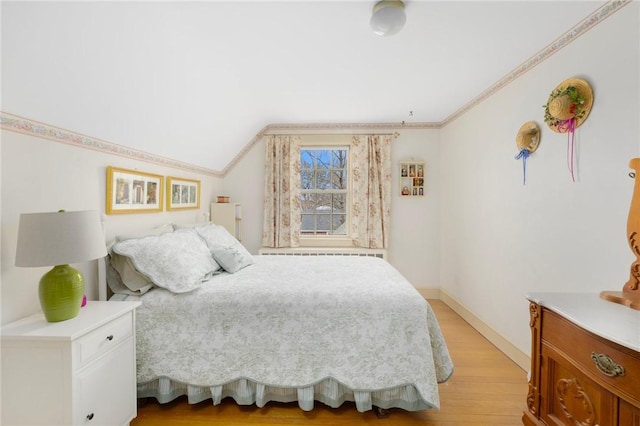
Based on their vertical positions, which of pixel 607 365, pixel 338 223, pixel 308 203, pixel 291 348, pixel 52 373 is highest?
pixel 308 203

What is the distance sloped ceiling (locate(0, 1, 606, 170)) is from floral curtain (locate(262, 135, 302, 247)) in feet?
3.31

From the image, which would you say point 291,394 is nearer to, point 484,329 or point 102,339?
point 102,339

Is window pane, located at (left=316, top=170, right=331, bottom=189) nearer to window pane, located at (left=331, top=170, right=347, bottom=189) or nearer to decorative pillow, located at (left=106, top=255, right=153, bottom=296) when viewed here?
window pane, located at (left=331, top=170, right=347, bottom=189)

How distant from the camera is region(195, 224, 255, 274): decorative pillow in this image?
2.38 m

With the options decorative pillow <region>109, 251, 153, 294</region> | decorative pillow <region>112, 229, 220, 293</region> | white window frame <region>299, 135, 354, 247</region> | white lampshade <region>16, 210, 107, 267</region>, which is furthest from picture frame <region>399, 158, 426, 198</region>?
white lampshade <region>16, 210, 107, 267</region>

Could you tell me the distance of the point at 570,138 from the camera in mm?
1838

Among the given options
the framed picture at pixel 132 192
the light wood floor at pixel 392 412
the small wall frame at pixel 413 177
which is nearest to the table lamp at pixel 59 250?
the framed picture at pixel 132 192

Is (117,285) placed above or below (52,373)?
above

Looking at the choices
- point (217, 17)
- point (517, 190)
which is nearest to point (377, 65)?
point (217, 17)

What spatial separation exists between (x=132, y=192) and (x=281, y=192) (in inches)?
76.0

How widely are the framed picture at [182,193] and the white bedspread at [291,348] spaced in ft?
4.05

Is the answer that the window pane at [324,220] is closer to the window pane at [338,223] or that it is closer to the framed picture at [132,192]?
the window pane at [338,223]

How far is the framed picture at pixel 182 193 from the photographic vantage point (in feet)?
9.11

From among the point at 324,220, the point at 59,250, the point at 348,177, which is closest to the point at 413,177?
the point at 348,177
